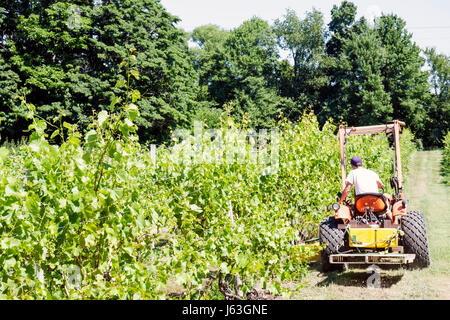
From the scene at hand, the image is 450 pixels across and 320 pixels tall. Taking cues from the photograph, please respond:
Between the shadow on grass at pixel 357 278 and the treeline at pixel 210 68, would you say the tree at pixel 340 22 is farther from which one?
the shadow on grass at pixel 357 278

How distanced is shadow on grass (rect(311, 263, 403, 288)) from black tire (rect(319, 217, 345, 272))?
18 centimetres

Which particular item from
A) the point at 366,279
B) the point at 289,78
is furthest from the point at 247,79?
the point at 366,279

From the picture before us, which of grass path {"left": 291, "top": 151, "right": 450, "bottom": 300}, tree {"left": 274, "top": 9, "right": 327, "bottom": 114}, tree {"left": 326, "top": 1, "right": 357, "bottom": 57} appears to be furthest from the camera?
tree {"left": 274, "top": 9, "right": 327, "bottom": 114}

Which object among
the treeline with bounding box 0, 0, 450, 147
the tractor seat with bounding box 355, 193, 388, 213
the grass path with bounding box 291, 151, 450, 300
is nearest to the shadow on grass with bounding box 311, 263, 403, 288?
the grass path with bounding box 291, 151, 450, 300

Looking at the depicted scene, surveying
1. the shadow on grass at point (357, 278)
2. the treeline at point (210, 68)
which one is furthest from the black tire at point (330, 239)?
the treeline at point (210, 68)

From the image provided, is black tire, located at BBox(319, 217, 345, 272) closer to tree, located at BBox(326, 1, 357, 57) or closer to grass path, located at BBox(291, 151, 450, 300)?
grass path, located at BBox(291, 151, 450, 300)

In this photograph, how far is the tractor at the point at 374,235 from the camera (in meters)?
A: 5.24

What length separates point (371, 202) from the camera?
5.48 m

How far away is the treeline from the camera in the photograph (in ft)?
71.3

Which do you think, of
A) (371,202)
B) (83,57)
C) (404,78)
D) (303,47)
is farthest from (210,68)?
(371,202)

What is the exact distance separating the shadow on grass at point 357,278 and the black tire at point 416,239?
37 cm

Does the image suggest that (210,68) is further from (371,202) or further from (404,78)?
(371,202)

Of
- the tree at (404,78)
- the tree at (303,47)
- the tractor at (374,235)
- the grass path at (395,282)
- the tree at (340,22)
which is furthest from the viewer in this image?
the tree at (303,47)

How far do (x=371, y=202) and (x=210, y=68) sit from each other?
1388 inches
